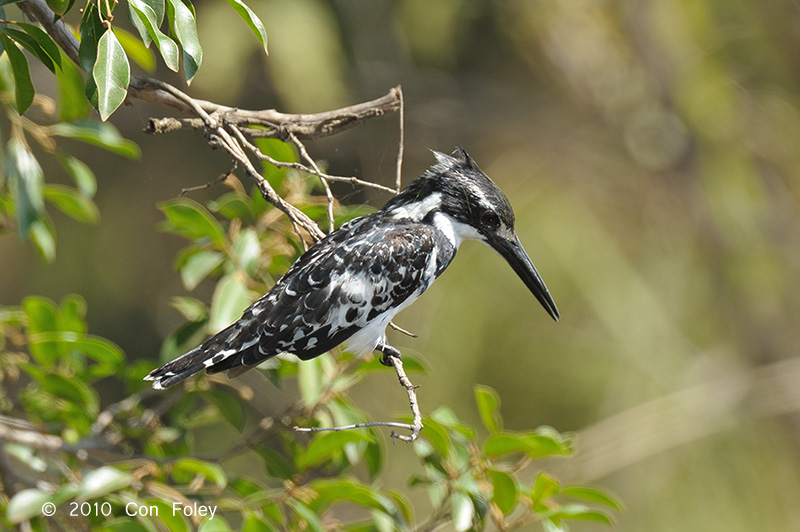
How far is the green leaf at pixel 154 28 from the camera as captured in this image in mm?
947

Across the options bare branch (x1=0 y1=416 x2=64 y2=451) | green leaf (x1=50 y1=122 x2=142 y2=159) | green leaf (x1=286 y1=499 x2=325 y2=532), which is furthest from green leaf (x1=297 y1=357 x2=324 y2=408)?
green leaf (x1=50 y1=122 x2=142 y2=159)

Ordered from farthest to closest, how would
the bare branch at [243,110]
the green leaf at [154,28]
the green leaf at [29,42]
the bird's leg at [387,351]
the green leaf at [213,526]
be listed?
the bird's leg at [387,351]
the green leaf at [213,526]
the bare branch at [243,110]
the green leaf at [29,42]
the green leaf at [154,28]

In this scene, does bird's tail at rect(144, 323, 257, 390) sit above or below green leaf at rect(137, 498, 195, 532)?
above

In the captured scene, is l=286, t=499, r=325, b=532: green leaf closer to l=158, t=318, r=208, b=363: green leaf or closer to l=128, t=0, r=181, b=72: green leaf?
l=158, t=318, r=208, b=363: green leaf

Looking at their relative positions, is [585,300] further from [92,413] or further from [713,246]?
[92,413]

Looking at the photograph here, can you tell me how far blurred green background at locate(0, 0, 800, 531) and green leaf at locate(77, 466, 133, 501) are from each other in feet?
9.76

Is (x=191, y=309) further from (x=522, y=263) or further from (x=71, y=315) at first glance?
(x=522, y=263)

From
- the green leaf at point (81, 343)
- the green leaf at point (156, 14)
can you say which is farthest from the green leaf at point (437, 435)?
the green leaf at point (156, 14)

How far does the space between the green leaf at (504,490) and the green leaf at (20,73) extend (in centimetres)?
103

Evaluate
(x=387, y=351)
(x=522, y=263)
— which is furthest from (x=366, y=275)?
(x=522, y=263)

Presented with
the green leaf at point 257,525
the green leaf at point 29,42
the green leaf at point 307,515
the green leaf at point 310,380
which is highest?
the green leaf at point 310,380

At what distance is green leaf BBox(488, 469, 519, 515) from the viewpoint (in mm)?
1459

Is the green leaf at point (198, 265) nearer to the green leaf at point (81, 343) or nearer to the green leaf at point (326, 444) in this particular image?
the green leaf at point (81, 343)

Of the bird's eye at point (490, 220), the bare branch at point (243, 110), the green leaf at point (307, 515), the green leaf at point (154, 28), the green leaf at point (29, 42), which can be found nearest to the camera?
the green leaf at point (154, 28)
